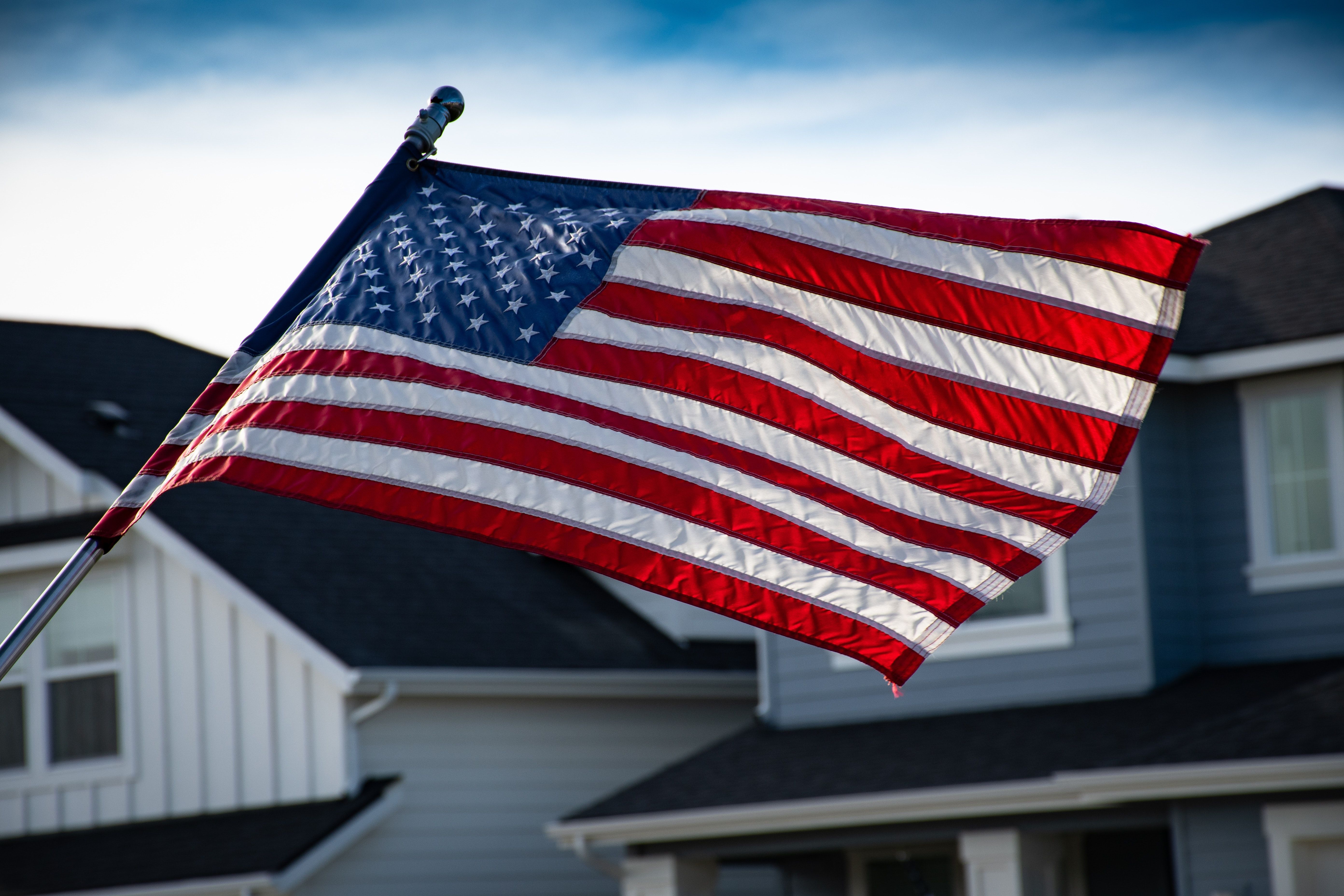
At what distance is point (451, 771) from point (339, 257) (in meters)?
10.3

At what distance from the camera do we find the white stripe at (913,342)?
565cm

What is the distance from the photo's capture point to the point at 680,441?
19.0 ft

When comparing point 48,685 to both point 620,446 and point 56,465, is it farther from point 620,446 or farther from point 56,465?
point 620,446

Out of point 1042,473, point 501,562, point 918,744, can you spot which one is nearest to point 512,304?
point 1042,473

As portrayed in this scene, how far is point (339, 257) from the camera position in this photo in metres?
6.01

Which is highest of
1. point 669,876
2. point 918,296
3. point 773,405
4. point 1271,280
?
point 1271,280

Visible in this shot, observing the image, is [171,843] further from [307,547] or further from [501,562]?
[501,562]

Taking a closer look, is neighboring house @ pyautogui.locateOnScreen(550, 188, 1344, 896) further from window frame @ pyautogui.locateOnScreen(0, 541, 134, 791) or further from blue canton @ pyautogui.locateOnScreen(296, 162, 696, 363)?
blue canton @ pyautogui.locateOnScreen(296, 162, 696, 363)

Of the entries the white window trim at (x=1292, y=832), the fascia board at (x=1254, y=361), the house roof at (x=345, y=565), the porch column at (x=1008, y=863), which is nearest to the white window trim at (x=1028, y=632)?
the fascia board at (x=1254, y=361)

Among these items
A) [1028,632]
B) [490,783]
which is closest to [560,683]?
[490,783]

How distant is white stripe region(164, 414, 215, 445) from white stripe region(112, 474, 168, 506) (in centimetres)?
16

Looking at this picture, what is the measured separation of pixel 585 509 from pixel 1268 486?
9.59 m

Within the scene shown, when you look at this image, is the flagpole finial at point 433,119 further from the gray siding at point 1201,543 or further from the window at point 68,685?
the window at point 68,685

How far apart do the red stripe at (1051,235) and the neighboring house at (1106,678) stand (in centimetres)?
711
